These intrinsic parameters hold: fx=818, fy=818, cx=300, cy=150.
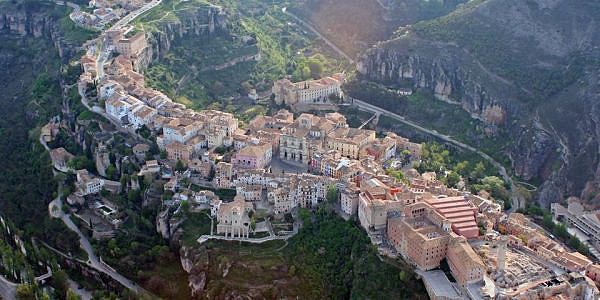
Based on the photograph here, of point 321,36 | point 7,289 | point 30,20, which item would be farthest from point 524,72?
point 30,20

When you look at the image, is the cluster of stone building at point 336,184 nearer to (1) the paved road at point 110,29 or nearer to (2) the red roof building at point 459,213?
(2) the red roof building at point 459,213

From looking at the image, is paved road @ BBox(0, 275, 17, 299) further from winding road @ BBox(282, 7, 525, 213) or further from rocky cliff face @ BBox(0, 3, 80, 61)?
rocky cliff face @ BBox(0, 3, 80, 61)

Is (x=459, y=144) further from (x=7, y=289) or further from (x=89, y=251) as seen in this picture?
(x=7, y=289)

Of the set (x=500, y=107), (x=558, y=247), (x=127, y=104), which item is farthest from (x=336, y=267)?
(x=500, y=107)

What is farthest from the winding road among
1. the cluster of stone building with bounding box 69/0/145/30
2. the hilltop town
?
the cluster of stone building with bounding box 69/0/145/30

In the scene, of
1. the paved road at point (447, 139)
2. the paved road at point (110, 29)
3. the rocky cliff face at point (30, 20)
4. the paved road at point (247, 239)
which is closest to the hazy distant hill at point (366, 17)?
the paved road at point (447, 139)
